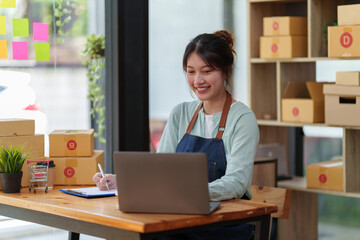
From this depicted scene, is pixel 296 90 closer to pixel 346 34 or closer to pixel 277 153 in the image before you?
pixel 277 153

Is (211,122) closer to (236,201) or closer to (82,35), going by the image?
(236,201)

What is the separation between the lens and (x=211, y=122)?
2752 millimetres

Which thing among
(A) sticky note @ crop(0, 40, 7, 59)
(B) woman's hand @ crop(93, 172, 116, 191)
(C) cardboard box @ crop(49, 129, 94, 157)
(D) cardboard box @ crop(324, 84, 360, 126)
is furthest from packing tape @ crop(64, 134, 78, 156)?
(D) cardboard box @ crop(324, 84, 360, 126)

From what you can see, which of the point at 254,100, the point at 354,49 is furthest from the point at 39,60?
the point at 354,49

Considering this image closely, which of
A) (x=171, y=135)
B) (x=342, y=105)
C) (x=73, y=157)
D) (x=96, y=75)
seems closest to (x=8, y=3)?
(x=96, y=75)

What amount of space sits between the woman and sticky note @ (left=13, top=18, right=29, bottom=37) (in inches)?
44.9

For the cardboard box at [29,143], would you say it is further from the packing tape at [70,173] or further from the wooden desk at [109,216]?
the wooden desk at [109,216]

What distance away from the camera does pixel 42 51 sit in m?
3.56

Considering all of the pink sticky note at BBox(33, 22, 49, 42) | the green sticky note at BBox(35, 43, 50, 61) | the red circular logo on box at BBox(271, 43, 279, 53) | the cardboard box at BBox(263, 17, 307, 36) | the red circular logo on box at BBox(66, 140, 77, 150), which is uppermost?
the cardboard box at BBox(263, 17, 307, 36)

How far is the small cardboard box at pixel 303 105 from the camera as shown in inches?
157

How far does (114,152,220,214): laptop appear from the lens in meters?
2.03

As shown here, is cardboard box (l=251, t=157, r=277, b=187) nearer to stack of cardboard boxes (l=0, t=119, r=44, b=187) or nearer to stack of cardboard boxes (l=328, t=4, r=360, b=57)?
stack of cardboard boxes (l=328, t=4, r=360, b=57)

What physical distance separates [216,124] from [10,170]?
912 mm

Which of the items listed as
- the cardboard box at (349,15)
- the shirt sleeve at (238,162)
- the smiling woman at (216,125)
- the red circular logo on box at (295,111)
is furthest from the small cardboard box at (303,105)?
the shirt sleeve at (238,162)
